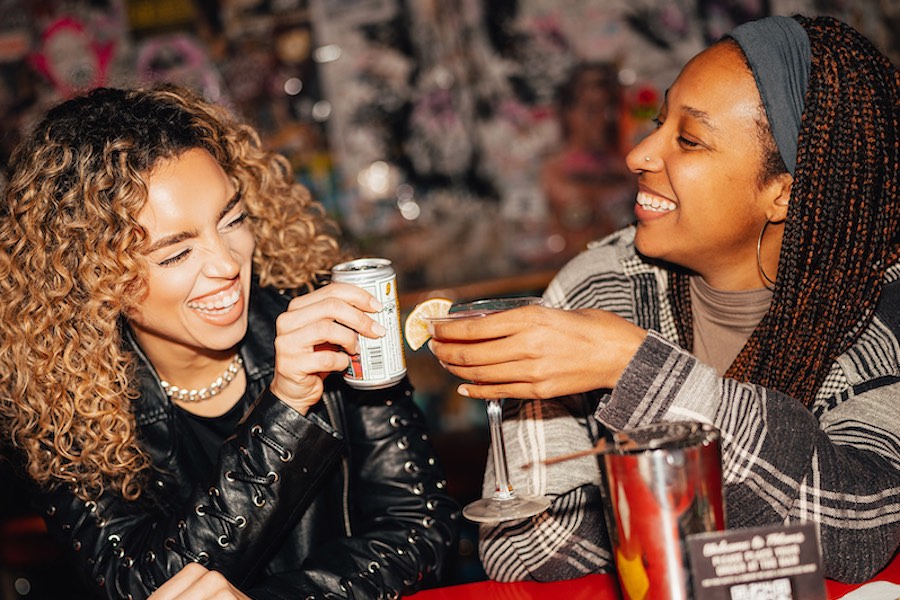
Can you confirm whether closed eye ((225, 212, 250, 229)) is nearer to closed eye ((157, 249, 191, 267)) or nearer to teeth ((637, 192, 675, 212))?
closed eye ((157, 249, 191, 267))

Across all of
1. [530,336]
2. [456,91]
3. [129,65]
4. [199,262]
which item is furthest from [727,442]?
[129,65]

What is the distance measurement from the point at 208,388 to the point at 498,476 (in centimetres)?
88

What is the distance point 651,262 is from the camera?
7.22 feet

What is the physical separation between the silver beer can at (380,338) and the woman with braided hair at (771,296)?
0.08m

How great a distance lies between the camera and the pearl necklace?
209 cm

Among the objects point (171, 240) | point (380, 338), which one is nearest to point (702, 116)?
point (380, 338)

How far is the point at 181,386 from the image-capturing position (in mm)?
2113

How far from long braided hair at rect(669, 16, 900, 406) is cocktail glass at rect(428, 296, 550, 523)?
70cm

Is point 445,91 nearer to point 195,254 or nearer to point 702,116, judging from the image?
point 702,116

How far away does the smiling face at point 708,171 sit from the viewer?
1.89 meters

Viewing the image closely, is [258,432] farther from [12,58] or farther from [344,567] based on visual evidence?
[12,58]

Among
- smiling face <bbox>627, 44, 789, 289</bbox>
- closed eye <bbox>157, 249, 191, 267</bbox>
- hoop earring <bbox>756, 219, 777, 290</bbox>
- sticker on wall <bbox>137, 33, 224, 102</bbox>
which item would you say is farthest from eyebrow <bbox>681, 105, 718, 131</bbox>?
sticker on wall <bbox>137, 33, 224, 102</bbox>

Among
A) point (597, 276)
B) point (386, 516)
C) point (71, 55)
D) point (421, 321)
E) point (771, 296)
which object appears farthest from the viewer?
point (71, 55)

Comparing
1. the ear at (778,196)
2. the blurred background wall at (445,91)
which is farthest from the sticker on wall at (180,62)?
the ear at (778,196)
